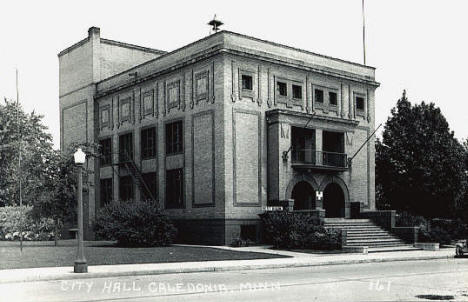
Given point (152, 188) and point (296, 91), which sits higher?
point (296, 91)

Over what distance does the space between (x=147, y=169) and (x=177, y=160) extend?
371cm

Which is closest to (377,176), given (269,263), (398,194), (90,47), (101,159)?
(398,194)

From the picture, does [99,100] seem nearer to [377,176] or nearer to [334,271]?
[377,176]

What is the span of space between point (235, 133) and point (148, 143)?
8625 millimetres

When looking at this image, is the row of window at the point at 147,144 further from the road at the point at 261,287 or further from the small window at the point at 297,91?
the road at the point at 261,287

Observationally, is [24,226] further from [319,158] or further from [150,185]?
[319,158]

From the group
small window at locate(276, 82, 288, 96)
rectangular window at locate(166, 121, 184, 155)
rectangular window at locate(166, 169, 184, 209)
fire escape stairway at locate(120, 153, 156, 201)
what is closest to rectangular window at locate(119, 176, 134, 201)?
fire escape stairway at locate(120, 153, 156, 201)

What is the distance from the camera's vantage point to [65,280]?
55.6 feet

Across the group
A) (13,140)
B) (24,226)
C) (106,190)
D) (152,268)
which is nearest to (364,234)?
(152,268)

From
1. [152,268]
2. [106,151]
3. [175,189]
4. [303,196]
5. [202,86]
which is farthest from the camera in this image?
[106,151]

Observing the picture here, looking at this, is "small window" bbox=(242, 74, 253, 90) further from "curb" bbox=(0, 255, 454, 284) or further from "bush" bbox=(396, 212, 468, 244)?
"curb" bbox=(0, 255, 454, 284)

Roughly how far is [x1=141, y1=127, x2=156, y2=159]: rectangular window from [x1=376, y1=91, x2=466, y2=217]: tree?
18.2 meters

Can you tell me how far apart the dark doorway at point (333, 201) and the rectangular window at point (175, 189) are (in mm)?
9043

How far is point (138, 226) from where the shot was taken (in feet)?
106
